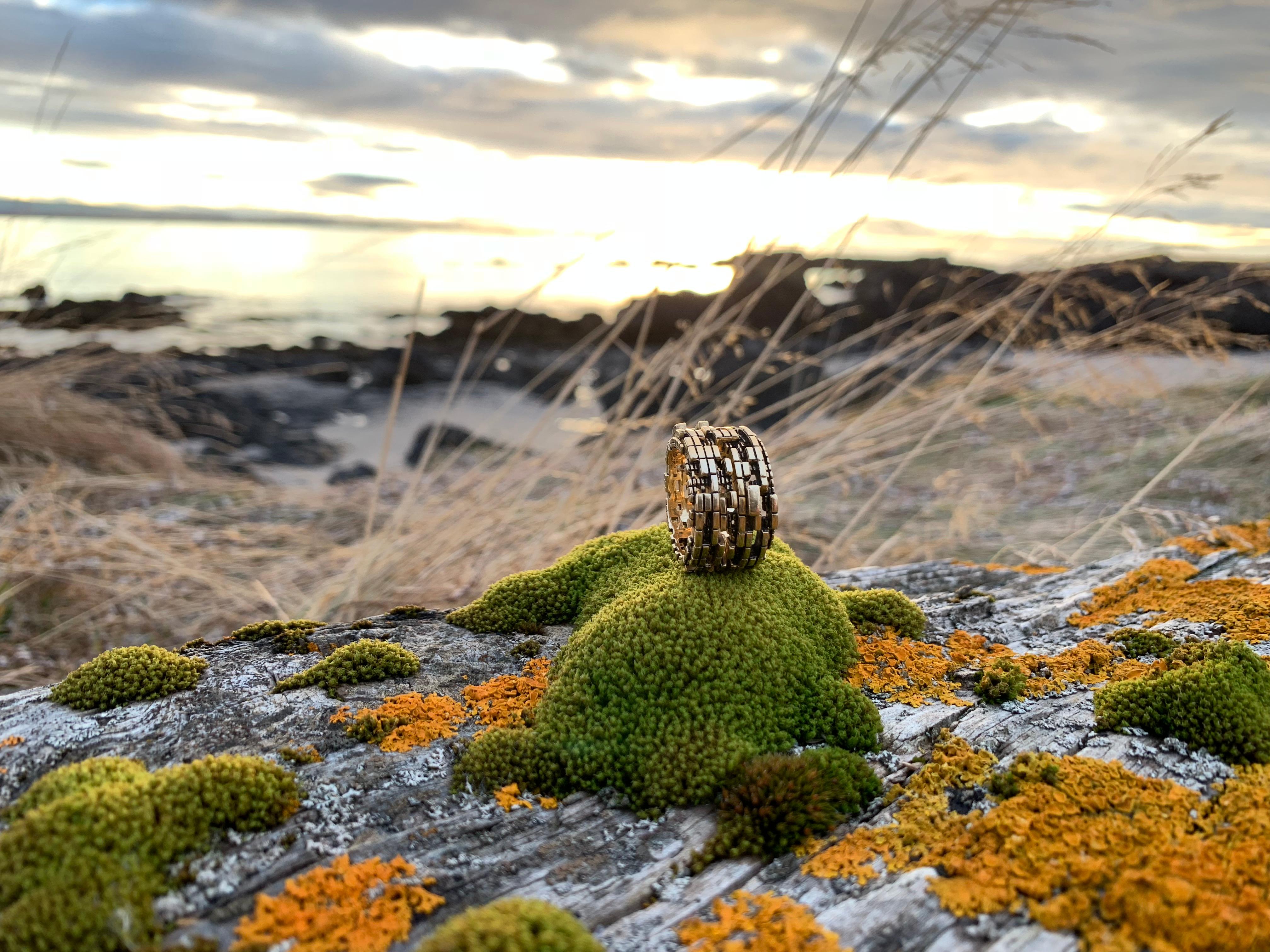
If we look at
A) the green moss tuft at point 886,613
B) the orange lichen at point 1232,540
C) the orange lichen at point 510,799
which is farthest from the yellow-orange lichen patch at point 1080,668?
the orange lichen at point 510,799

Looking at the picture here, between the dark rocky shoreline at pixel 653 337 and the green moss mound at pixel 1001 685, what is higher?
the dark rocky shoreline at pixel 653 337

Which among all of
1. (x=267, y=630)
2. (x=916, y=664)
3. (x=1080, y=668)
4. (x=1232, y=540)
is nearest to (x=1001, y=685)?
(x=916, y=664)

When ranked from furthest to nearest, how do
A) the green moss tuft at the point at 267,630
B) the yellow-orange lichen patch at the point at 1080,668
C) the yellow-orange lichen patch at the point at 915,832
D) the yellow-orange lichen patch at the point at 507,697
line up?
the green moss tuft at the point at 267,630, the yellow-orange lichen patch at the point at 1080,668, the yellow-orange lichen patch at the point at 507,697, the yellow-orange lichen patch at the point at 915,832

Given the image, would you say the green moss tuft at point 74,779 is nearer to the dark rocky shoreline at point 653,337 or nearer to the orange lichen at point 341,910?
the orange lichen at point 341,910

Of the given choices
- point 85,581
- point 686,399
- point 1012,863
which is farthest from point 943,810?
point 85,581

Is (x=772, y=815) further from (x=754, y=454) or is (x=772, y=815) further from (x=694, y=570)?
(x=754, y=454)

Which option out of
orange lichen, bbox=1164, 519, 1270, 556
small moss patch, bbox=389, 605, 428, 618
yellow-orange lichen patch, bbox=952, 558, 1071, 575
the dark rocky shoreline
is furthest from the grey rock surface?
the dark rocky shoreline
